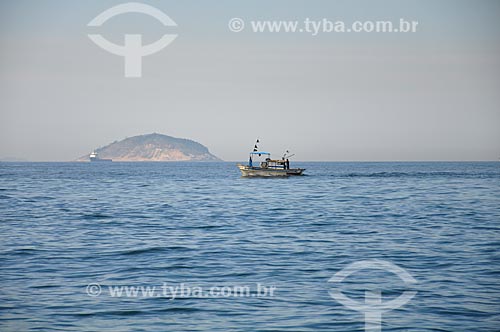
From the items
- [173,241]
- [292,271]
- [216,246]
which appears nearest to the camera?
[292,271]

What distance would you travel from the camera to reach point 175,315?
1572cm

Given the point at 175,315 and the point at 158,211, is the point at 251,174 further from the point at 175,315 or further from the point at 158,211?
the point at 175,315

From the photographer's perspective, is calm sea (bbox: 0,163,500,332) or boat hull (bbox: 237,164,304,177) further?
boat hull (bbox: 237,164,304,177)

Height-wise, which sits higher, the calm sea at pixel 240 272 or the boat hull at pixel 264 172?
the boat hull at pixel 264 172

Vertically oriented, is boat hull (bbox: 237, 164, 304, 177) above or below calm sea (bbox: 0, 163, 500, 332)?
above

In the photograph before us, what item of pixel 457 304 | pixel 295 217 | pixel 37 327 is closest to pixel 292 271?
pixel 457 304

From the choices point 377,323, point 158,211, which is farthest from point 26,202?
point 377,323

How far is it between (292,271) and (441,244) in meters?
9.89

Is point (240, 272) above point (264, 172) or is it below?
below

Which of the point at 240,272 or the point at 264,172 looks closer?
the point at 240,272

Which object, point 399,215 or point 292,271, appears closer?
point 292,271

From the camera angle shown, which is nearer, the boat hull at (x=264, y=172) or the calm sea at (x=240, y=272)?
the calm sea at (x=240, y=272)

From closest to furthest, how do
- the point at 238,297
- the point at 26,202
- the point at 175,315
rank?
1. the point at 175,315
2. the point at 238,297
3. the point at 26,202

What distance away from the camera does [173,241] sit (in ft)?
96.6
